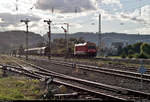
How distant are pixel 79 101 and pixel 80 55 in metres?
43.4

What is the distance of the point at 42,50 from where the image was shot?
253 ft

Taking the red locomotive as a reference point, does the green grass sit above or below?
below

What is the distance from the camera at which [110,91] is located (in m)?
12.0

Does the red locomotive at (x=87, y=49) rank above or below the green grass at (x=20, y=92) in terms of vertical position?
above

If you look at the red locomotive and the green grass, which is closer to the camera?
the green grass

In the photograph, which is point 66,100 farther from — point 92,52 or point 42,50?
point 42,50

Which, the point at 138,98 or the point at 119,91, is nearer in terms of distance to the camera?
the point at 138,98

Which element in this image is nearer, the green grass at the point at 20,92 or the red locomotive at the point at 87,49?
the green grass at the point at 20,92

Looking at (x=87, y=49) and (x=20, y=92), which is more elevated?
(x=87, y=49)

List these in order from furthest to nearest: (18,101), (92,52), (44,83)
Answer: (92,52)
(44,83)
(18,101)

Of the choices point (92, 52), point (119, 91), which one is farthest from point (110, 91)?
point (92, 52)

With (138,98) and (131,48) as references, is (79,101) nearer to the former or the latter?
(138,98)

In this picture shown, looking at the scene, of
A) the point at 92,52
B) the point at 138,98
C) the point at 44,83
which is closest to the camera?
the point at 138,98

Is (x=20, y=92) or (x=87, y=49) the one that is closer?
(x=20, y=92)
